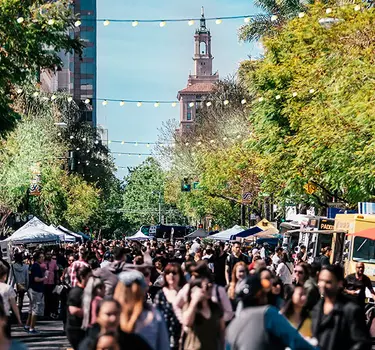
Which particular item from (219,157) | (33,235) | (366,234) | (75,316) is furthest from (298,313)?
(219,157)

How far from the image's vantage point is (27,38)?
96.0 feet

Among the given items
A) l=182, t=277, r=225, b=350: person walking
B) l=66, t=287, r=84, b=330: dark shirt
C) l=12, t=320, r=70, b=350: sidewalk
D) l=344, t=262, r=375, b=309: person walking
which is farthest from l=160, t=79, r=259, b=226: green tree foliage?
l=182, t=277, r=225, b=350: person walking

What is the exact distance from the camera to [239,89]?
81812mm

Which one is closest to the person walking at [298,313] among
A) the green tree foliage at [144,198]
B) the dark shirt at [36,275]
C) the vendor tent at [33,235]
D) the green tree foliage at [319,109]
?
the dark shirt at [36,275]

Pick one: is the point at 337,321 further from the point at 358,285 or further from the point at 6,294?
the point at 358,285

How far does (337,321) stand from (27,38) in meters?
19.8

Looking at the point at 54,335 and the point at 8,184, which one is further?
the point at 8,184

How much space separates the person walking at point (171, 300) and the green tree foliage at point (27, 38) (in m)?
16.3

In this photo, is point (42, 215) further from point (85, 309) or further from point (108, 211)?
point (108, 211)

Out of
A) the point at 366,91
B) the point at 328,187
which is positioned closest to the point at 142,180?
the point at 328,187

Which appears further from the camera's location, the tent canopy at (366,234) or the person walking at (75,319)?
the tent canopy at (366,234)

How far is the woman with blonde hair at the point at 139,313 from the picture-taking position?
32.1 ft

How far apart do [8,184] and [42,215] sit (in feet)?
54.8

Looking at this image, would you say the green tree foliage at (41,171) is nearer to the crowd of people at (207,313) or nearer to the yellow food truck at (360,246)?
the yellow food truck at (360,246)
